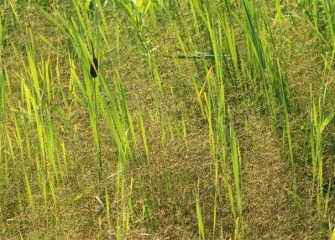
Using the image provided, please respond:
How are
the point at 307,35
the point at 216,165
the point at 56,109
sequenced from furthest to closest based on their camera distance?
1. the point at 307,35
2. the point at 56,109
3. the point at 216,165

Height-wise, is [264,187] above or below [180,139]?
below

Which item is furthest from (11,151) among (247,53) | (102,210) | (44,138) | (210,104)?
(247,53)

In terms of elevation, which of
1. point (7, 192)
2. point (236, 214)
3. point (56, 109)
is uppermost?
point (56, 109)

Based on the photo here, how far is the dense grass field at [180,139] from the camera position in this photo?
2059mm

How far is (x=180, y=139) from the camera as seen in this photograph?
86.7 inches

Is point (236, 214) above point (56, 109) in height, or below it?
below

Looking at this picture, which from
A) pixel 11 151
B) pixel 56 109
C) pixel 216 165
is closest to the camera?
pixel 216 165

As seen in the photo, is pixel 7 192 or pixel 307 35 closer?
pixel 7 192

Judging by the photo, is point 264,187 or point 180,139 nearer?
point 264,187

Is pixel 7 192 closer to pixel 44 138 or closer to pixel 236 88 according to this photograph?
pixel 44 138

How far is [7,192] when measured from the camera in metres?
2.18

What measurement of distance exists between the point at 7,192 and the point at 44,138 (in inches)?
7.1

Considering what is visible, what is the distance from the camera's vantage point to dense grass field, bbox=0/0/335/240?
6.75 ft

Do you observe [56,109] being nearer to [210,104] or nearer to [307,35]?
[210,104]
